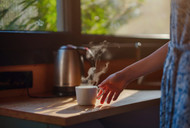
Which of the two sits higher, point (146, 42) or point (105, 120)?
point (146, 42)

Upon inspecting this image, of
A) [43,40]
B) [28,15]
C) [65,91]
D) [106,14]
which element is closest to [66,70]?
[65,91]

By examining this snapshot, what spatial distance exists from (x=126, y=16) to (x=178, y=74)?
2.92 metres

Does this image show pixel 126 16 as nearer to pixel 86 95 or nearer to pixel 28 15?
pixel 28 15

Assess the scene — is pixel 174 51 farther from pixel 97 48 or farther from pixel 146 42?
pixel 146 42

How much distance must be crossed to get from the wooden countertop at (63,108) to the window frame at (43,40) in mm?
224

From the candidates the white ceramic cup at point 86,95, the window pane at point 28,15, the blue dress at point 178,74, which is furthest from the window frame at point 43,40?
the blue dress at point 178,74

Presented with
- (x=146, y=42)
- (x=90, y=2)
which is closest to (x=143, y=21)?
Answer: (x=90, y=2)

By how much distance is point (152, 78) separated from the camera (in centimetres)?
237

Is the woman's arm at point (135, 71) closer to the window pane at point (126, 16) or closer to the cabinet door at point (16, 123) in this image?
the cabinet door at point (16, 123)

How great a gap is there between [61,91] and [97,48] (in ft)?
1.36

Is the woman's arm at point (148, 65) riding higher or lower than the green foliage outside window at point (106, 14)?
lower

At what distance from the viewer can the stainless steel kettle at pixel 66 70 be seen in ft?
4.83

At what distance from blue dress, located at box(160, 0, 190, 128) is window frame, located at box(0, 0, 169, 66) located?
2.50 feet

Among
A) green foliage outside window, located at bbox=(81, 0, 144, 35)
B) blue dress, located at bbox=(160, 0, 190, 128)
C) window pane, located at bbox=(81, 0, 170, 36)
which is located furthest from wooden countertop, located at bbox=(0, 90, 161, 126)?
window pane, located at bbox=(81, 0, 170, 36)
